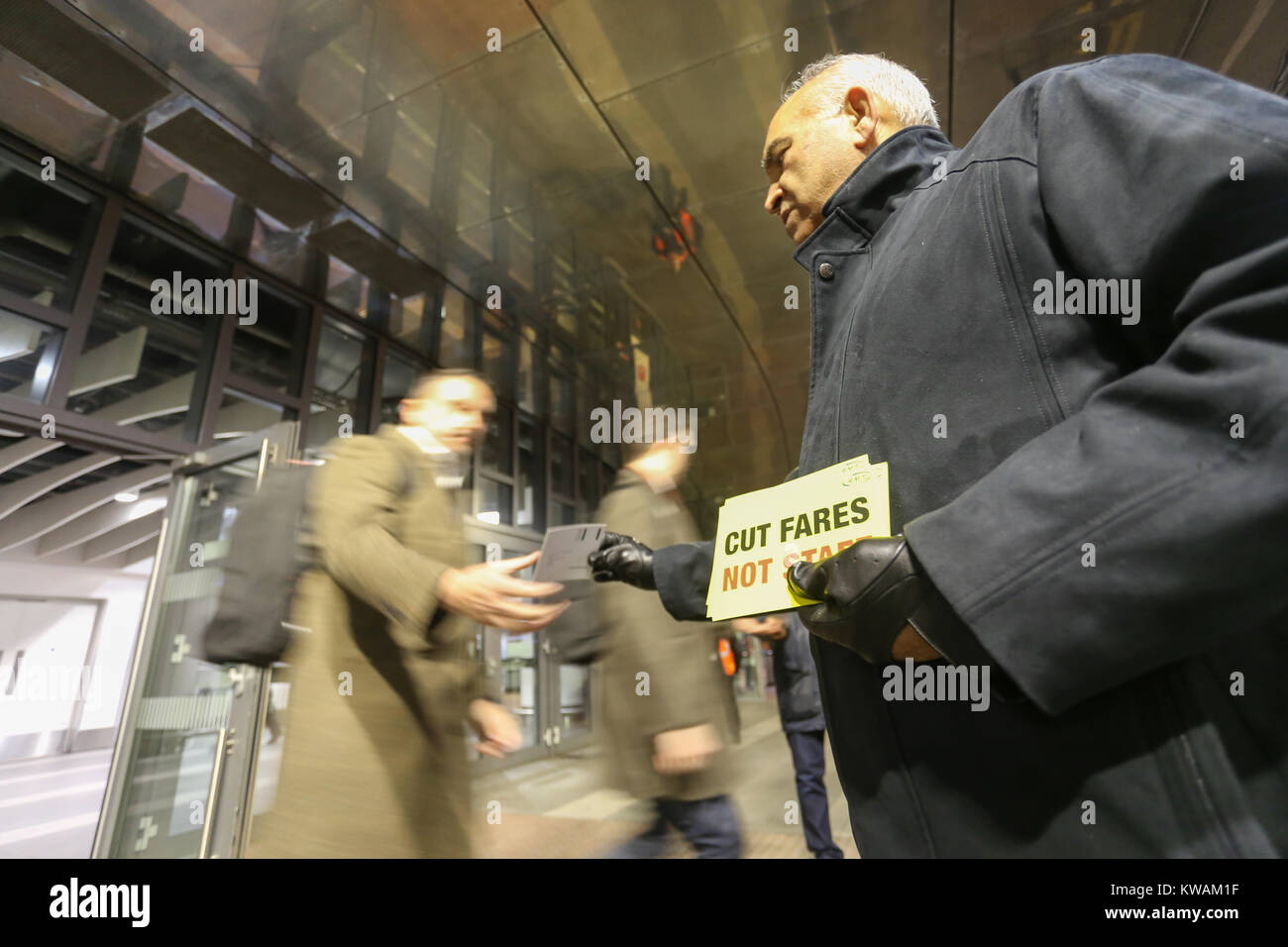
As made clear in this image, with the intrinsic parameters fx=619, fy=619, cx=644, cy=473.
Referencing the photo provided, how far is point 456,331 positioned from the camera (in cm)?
637

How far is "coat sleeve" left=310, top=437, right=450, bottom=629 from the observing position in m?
1.20

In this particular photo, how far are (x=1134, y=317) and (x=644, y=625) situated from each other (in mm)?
1748

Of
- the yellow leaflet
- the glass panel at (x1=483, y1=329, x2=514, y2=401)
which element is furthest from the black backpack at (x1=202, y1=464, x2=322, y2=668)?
the glass panel at (x1=483, y1=329, x2=514, y2=401)

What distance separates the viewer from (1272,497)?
0.41 m

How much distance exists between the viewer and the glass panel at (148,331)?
14.1ft

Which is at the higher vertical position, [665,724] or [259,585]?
[259,585]

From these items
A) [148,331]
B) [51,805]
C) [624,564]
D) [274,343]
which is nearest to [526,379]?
[274,343]

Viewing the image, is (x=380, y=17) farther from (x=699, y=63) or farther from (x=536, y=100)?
(x=699, y=63)

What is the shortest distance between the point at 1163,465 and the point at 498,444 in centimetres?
764

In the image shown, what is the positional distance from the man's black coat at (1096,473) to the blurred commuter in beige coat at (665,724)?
140 cm

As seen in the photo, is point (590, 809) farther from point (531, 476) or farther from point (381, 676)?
point (531, 476)

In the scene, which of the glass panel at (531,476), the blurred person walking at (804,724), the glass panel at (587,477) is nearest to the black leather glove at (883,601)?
the blurred person walking at (804,724)

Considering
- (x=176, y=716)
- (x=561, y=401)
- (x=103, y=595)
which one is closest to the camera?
(x=176, y=716)

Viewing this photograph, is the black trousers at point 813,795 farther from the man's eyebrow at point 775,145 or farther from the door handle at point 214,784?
the man's eyebrow at point 775,145
